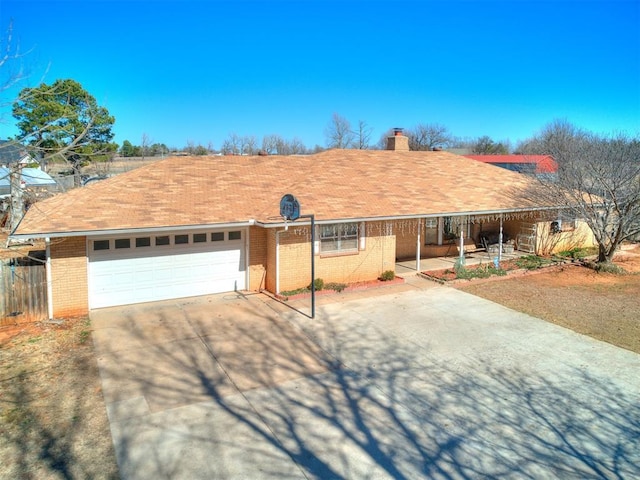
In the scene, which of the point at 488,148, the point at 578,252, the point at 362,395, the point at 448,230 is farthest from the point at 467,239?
the point at 488,148

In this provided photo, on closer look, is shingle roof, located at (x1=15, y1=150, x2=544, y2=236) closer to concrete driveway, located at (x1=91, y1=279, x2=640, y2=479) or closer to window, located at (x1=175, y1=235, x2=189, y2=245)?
window, located at (x1=175, y1=235, x2=189, y2=245)

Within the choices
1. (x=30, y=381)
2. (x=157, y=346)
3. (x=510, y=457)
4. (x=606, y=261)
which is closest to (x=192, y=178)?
(x=157, y=346)

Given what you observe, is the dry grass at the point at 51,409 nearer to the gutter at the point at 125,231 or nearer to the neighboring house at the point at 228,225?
the neighboring house at the point at 228,225

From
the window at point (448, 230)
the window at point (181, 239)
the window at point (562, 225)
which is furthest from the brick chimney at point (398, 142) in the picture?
the window at point (181, 239)

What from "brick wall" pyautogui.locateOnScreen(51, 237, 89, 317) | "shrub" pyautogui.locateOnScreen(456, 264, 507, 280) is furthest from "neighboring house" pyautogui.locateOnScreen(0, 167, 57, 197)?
"shrub" pyautogui.locateOnScreen(456, 264, 507, 280)

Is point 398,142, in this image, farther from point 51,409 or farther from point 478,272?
point 51,409
